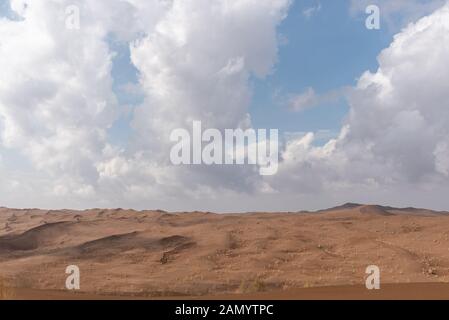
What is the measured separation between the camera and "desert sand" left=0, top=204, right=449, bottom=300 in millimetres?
11995

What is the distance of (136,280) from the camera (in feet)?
53.9

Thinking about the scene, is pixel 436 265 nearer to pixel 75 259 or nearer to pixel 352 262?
pixel 352 262

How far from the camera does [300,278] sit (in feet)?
54.1

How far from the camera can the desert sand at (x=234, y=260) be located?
39.4ft

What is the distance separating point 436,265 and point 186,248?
11549 millimetres

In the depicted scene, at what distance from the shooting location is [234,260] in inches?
821

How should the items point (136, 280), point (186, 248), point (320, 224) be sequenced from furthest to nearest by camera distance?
point (320, 224)
point (186, 248)
point (136, 280)
